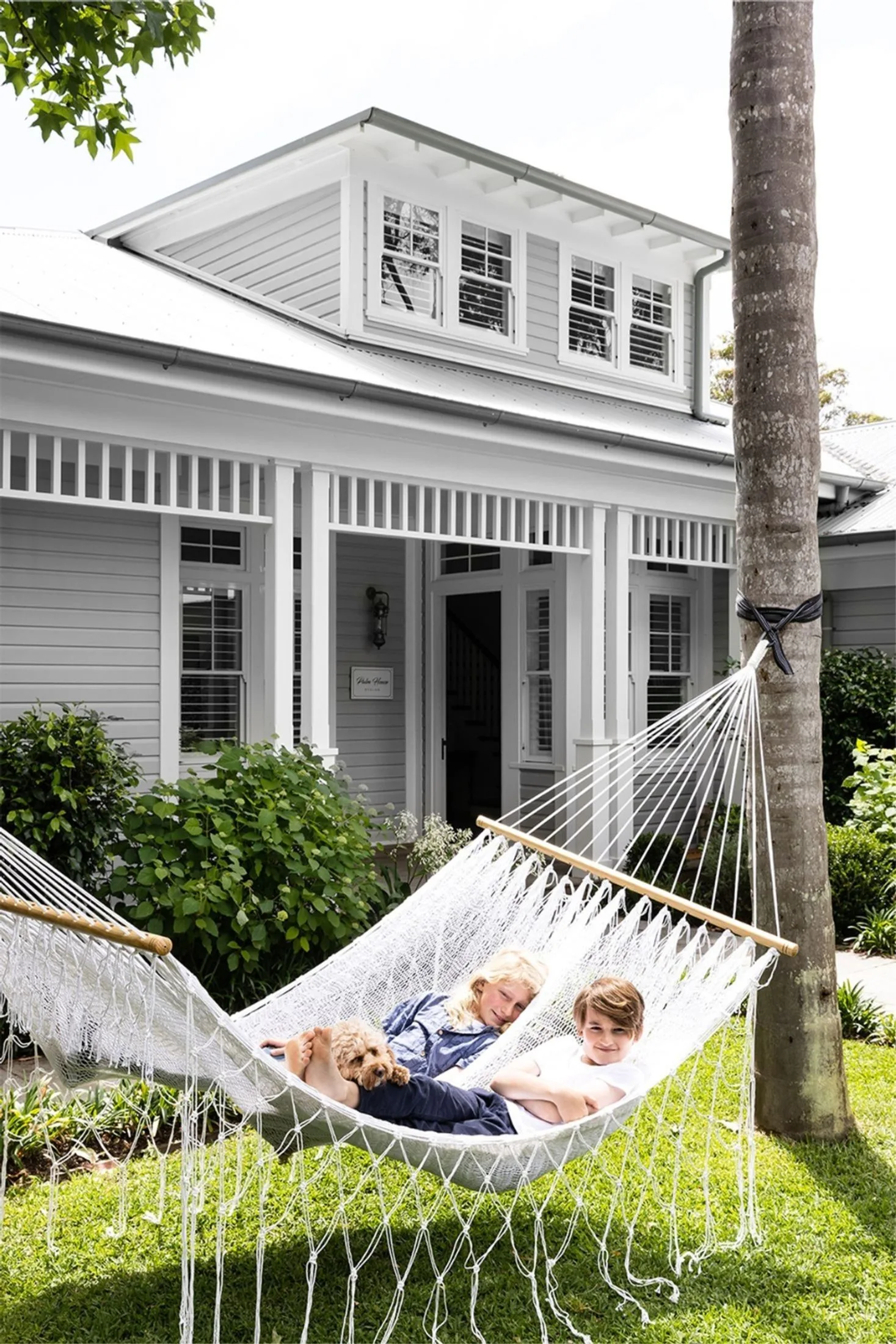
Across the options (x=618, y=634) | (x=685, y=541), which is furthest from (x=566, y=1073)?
(x=685, y=541)

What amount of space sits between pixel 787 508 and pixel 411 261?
A: 4.85 m

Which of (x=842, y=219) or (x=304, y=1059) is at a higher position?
(x=842, y=219)

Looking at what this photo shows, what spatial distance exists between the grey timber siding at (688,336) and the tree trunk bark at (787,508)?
5963mm

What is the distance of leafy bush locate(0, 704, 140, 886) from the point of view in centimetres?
511

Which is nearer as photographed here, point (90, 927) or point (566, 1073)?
point (90, 927)

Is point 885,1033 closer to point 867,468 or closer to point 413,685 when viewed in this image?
point 413,685

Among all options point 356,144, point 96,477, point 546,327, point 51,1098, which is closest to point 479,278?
point 546,327

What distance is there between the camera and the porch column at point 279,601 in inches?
237

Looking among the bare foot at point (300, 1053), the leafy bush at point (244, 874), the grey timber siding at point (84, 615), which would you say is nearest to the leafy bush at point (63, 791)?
the leafy bush at point (244, 874)

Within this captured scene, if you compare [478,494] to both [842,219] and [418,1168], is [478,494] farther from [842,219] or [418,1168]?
[842,219]

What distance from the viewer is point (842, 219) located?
1382cm

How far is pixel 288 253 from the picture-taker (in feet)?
26.4

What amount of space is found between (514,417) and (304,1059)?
179 inches

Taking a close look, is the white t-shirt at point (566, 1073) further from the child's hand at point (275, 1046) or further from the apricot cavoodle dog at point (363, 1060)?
the child's hand at point (275, 1046)
